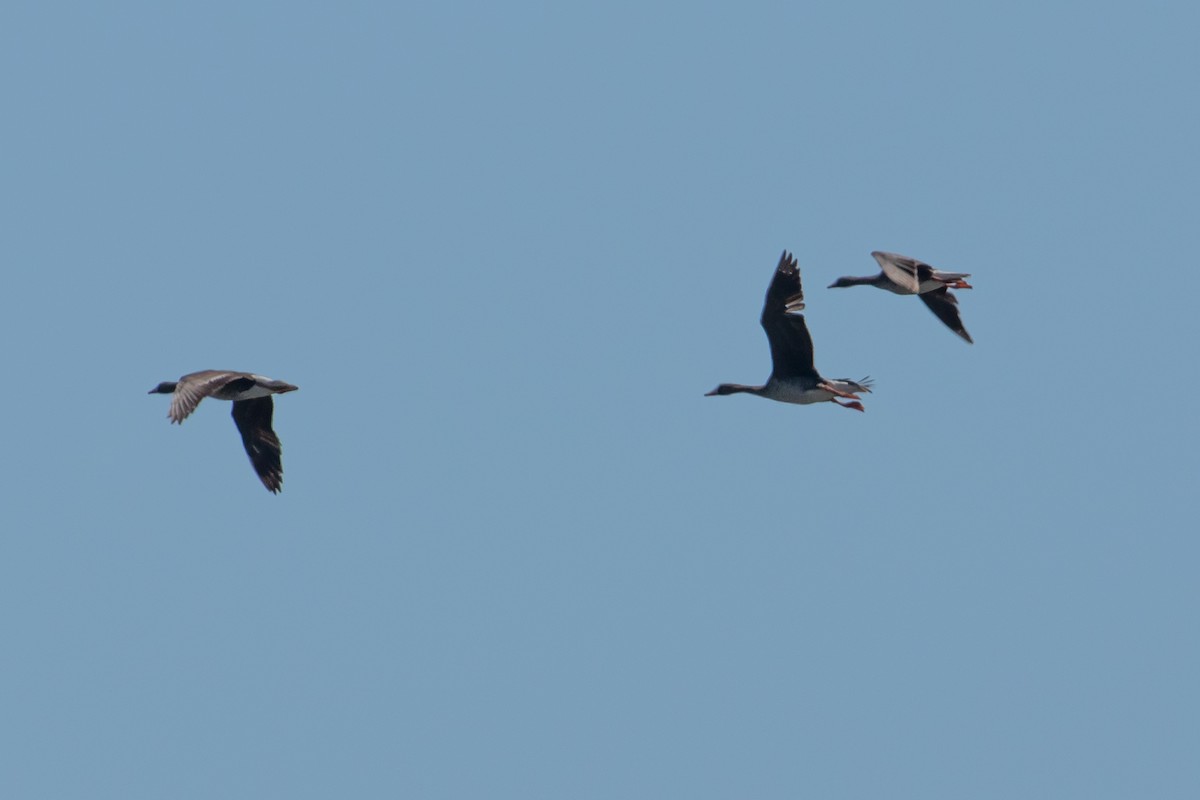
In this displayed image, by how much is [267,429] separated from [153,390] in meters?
3.07

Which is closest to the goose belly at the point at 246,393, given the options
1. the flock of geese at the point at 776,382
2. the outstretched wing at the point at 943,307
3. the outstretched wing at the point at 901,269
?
Answer: the flock of geese at the point at 776,382

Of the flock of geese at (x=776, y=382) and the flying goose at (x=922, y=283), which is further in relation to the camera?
the flying goose at (x=922, y=283)

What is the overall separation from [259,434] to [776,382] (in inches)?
317

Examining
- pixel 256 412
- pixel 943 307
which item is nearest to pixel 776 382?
pixel 943 307

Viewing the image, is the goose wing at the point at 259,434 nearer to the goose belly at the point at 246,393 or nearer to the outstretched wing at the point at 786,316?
the goose belly at the point at 246,393

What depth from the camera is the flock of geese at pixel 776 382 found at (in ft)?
92.4

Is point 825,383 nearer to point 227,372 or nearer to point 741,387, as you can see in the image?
point 741,387

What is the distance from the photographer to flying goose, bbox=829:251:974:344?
3018cm

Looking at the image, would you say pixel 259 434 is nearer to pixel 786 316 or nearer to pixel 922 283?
pixel 786 316

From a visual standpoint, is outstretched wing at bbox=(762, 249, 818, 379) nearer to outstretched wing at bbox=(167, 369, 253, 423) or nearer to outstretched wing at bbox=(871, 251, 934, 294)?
outstretched wing at bbox=(871, 251, 934, 294)

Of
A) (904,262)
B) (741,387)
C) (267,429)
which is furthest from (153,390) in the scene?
(904,262)

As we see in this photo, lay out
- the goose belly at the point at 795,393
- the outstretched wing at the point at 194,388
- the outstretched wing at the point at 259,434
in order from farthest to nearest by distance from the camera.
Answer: the outstretched wing at the point at 259,434
the goose belly at the point at 795,393
the outstretched wing at the point at 194,388

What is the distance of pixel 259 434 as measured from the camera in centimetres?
2972

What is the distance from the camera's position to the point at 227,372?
92.3ft
